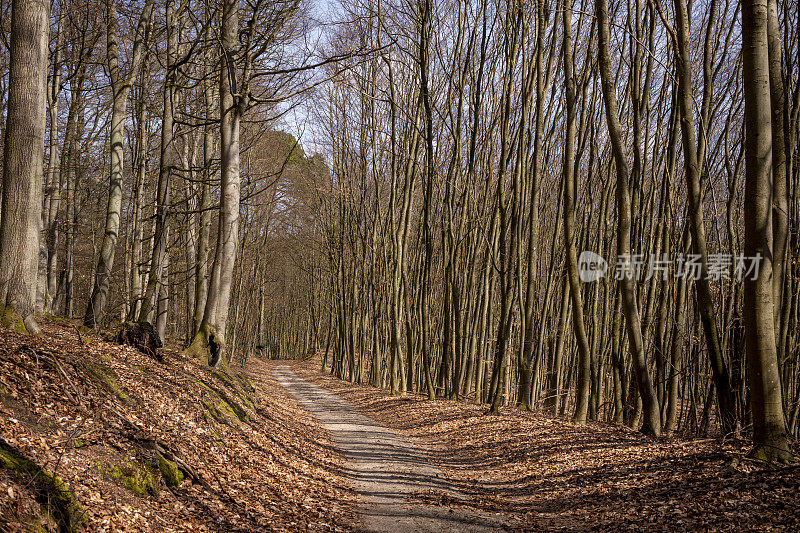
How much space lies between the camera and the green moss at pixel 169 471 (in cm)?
535

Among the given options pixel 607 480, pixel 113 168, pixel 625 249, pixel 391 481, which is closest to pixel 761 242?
pixel 625 249

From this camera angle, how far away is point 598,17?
365 inches

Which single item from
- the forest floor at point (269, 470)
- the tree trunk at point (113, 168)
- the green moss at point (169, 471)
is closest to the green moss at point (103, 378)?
the forest floor at point (269, 470)

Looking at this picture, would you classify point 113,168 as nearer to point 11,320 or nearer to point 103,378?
point 11,320

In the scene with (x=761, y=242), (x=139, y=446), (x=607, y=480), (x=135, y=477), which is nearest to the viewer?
(x=135, y=477)

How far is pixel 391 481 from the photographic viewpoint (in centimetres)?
795

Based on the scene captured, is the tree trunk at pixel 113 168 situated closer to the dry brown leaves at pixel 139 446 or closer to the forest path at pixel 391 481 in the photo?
the dry brown leaves at pixel 139 446

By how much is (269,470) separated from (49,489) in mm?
3706

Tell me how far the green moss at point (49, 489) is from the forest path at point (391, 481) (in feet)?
9.37

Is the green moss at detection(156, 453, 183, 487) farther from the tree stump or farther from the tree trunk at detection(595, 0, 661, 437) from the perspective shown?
the tree trunk at detection(595, 0, 661, 437)

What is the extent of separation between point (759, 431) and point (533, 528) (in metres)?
2.86

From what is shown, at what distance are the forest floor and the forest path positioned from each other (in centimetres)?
4

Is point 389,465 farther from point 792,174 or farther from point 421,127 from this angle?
point 421,127

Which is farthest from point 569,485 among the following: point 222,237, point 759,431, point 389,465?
point 222,237
